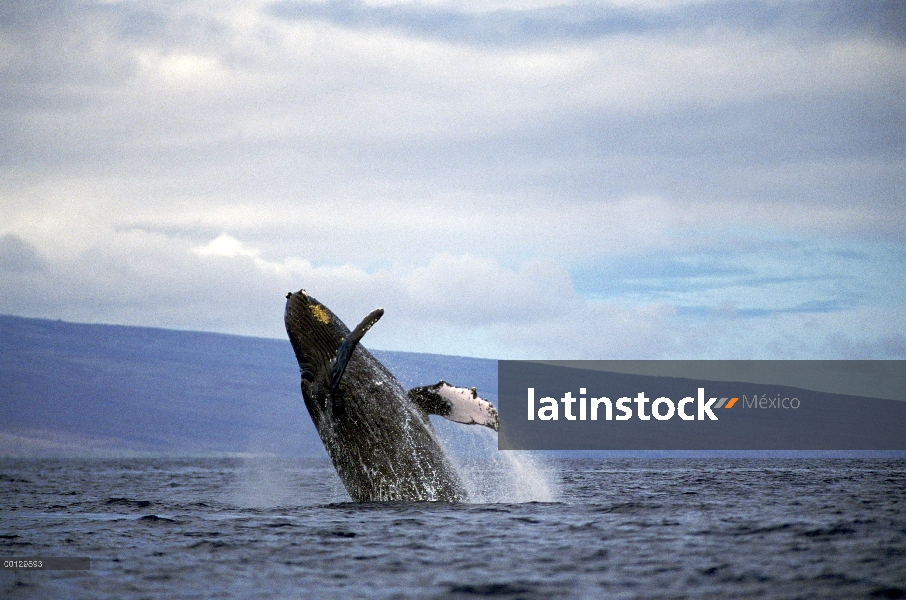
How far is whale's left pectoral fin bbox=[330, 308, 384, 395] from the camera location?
47.6 ft

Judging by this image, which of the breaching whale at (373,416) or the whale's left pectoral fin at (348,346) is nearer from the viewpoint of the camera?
the whale's left pectoral fin at (348,346)

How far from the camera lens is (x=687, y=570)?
10000 millimetres

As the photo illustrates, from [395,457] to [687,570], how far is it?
698 centimetres

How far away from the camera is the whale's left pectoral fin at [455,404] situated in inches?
656

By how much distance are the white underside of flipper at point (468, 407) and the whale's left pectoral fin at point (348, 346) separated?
2105mm

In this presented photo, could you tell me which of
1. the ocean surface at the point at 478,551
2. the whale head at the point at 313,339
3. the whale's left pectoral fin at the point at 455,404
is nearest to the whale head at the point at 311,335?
the whale head at the point at 313,339

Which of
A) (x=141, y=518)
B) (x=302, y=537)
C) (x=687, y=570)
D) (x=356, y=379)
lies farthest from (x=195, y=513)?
(x=687, y=570)

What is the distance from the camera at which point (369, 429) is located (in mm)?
16141
